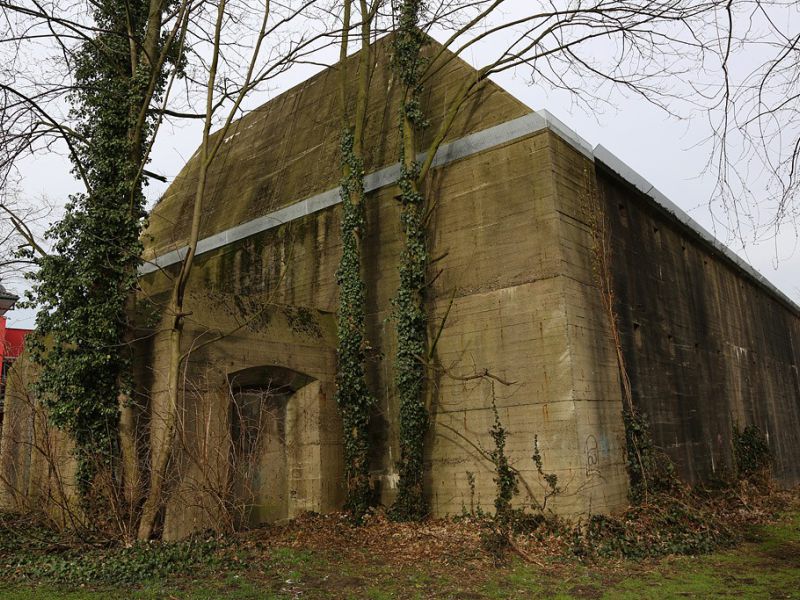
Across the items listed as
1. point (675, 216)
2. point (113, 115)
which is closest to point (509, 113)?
point (675, 216)

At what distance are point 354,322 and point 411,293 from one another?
121cm

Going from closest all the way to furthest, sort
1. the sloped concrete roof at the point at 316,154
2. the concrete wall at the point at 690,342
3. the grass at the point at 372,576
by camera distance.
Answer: the grass at the point at 372,576, the sloped concrete roof at the point at 316,154, the concrete wall at the point at 690,342

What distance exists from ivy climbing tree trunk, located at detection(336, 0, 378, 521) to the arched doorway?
539mm

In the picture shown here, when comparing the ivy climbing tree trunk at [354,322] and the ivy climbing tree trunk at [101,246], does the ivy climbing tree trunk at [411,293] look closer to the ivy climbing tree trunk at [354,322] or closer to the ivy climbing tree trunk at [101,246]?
the ivy climbing tree trunk at [354,322]

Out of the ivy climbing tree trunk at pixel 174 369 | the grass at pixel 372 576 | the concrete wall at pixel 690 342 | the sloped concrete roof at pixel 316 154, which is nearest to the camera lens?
the grass at pixel 372 576

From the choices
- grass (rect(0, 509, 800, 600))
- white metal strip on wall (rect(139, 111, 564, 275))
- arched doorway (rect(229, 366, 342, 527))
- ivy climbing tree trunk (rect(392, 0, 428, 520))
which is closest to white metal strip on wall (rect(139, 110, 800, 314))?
white metal strip on wall (rect(139, 111, 564, 275))

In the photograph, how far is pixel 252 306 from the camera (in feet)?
A: 37.1

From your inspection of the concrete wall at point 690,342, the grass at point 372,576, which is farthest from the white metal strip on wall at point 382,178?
the grass at point 372,576

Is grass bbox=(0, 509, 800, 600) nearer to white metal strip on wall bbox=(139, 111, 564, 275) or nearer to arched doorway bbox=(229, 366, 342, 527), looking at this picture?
arched doorway bbox=(229, 366, 342, 527)

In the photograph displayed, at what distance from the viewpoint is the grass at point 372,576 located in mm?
6777

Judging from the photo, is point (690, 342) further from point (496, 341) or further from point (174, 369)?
point (174, 369)

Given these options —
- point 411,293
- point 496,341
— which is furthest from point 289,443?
point 496,341

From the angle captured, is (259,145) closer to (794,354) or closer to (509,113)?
(509,113)

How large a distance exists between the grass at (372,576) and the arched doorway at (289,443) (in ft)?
7.82
